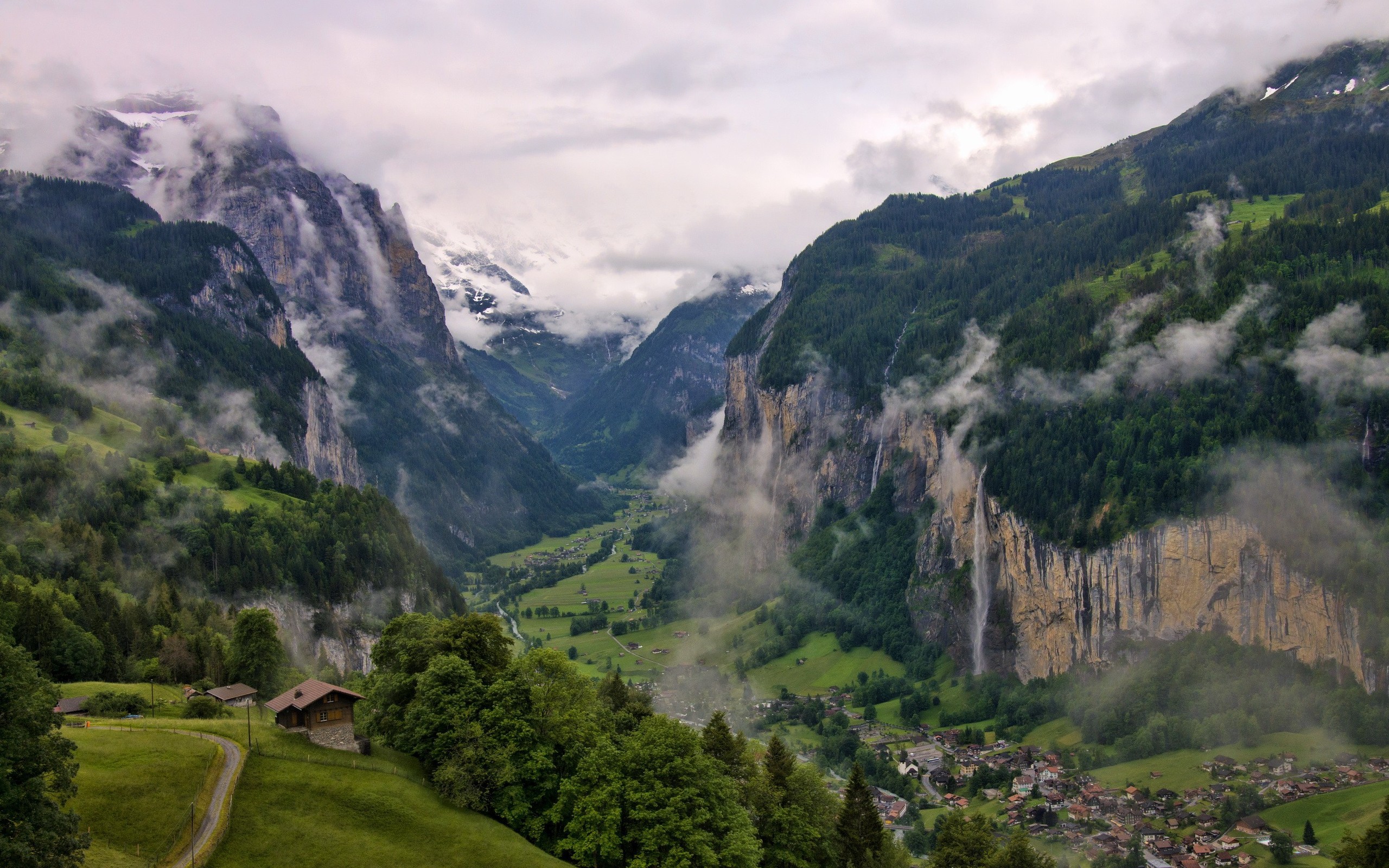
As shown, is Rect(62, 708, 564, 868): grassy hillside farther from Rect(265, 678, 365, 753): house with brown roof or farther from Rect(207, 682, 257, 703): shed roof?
Rect(207, 682, 257, 703): shed roof

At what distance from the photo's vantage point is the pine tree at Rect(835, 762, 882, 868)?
63469 millimetres

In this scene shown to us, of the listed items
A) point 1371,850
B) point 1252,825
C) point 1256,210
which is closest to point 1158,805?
point 1252,825

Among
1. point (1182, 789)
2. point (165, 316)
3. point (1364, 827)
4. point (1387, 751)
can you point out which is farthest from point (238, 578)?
point (1387, 751)

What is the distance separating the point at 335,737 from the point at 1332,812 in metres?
84.6

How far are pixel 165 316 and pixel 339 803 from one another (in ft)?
545

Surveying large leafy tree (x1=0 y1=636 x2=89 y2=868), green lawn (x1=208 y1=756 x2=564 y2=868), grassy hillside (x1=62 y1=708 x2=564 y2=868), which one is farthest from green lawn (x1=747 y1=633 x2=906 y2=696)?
large leafy tree (x1=0 y1=636 x2=89 y2=868)

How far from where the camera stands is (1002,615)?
480 feet

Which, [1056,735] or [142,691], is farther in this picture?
[1056,735]

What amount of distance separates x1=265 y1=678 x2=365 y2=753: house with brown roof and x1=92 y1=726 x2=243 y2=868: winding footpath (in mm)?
4218

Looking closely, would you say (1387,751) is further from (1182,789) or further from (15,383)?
(15,383)

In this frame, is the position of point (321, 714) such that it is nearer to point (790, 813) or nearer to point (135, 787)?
point (135, 787)

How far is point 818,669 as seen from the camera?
161125 millimetres

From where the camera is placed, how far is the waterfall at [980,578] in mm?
148875

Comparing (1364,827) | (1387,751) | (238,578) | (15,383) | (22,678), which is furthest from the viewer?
(15,383)
